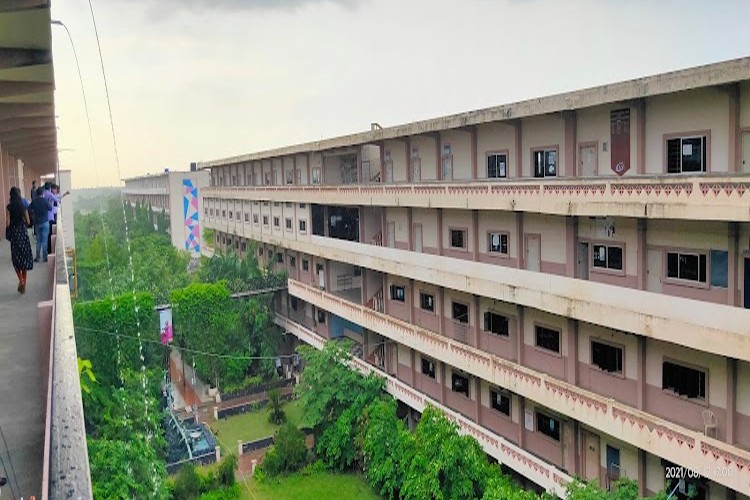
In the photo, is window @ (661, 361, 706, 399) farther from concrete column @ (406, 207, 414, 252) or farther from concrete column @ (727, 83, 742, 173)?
concrete column @ (406, 207, 414, 252)

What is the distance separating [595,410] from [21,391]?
11.7 m

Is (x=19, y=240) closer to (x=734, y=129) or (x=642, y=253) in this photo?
(x=642, y=253)

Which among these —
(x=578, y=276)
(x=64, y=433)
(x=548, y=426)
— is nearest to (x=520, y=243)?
(x=578, y=276)

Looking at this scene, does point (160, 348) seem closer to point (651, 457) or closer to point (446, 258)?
point (446, 258)

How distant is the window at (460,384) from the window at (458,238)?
4.17 metres

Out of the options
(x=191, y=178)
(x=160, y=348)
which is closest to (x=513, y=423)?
(x=160, y=348)

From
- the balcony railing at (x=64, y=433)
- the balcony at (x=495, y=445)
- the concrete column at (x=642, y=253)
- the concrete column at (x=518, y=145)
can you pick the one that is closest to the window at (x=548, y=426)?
the balcony at (x=495, y=445)

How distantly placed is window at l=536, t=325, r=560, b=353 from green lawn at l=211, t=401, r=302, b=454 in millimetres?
10462

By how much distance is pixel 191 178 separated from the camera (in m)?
62.1

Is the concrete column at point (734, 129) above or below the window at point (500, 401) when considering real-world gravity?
above

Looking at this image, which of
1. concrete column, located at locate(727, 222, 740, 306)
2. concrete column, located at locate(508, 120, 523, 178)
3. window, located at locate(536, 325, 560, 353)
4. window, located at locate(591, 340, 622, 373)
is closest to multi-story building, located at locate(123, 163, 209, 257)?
concrete column, located at locate(508, 120, 523, 178)

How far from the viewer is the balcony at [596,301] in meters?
11.3

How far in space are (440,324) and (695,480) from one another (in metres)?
9.57

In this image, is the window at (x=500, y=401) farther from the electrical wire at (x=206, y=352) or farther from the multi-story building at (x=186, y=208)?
the multi-story building at (x=186, y=208)
